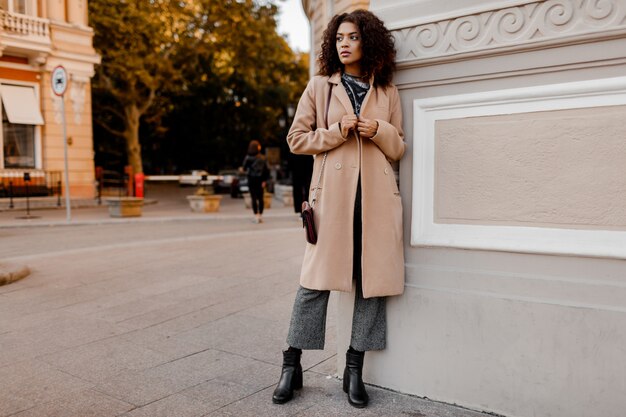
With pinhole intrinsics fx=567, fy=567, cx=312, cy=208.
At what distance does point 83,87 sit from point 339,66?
19202mm

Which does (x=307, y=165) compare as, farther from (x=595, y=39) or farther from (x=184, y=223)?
(x=595, y=39)

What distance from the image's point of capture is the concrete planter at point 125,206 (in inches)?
551

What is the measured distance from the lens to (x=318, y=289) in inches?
117

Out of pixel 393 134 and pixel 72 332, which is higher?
pixel 393 134

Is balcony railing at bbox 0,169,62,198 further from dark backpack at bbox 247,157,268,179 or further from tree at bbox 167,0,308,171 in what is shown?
tree at bbox 167,0,308,171

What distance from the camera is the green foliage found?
74.0ft

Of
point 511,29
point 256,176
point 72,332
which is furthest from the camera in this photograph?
point 256,176

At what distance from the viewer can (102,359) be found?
3.69m

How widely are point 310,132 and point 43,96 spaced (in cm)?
1884

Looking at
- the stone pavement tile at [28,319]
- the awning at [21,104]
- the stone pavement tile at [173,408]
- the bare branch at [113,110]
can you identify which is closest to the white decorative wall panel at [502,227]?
the stone pavement tile at [173,408]

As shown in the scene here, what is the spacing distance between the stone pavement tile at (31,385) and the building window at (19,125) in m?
17.0

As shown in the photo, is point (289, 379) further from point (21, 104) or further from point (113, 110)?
point (113, 110)

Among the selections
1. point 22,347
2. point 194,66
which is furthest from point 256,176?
point 194,66

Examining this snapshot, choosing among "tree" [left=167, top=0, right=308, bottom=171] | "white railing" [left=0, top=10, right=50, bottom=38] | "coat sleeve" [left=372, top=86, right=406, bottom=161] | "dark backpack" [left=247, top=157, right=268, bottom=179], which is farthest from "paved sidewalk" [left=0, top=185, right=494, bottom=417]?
"tree" [left=167, top=0, right=308, bottom=171]
